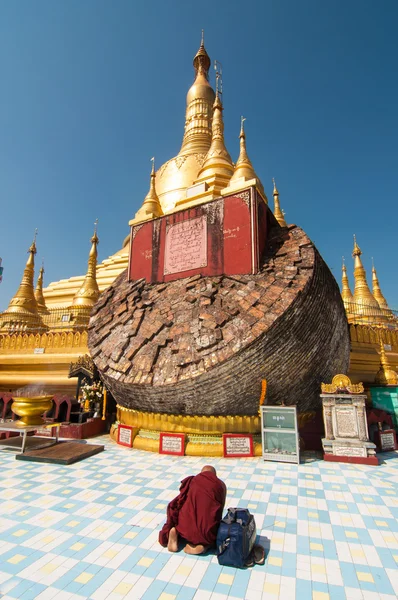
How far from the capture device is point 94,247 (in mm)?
20375

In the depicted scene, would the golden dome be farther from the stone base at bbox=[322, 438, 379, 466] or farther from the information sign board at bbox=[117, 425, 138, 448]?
the stone base at bbox=[322, 438, 379, 466]

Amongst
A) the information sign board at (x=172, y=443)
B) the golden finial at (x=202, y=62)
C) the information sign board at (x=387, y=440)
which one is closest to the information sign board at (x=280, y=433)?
the information sign board at (x=172, y=443)

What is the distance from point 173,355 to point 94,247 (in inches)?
597

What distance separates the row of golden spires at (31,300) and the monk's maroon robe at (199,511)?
1469 cm

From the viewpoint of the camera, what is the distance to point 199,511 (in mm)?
3568

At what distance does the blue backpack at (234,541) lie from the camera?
10.8 ft

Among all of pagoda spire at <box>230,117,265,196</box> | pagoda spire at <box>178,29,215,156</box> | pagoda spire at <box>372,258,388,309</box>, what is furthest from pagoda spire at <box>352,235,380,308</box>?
pagoda spire at <box>178,29,215,156</box>

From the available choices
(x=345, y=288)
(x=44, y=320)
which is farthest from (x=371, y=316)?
(x=44, y=320)

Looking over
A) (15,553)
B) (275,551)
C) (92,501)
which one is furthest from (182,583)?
(92,501)

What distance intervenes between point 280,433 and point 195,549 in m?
3.71

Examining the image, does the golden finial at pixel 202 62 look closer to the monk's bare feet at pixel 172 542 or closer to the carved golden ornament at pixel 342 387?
the carved golden ornament at pixel 342 387

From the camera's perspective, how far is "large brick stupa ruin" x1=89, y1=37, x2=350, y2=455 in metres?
6.74

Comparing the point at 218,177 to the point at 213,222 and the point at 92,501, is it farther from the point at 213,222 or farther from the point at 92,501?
the point at 92,501

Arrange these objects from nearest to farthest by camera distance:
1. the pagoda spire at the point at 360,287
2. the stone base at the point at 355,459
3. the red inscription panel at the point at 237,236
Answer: the stone base at the point at 355,459 → the red inscription panel at the point at 237,236 → the pagoda spire at the point at 360,287
